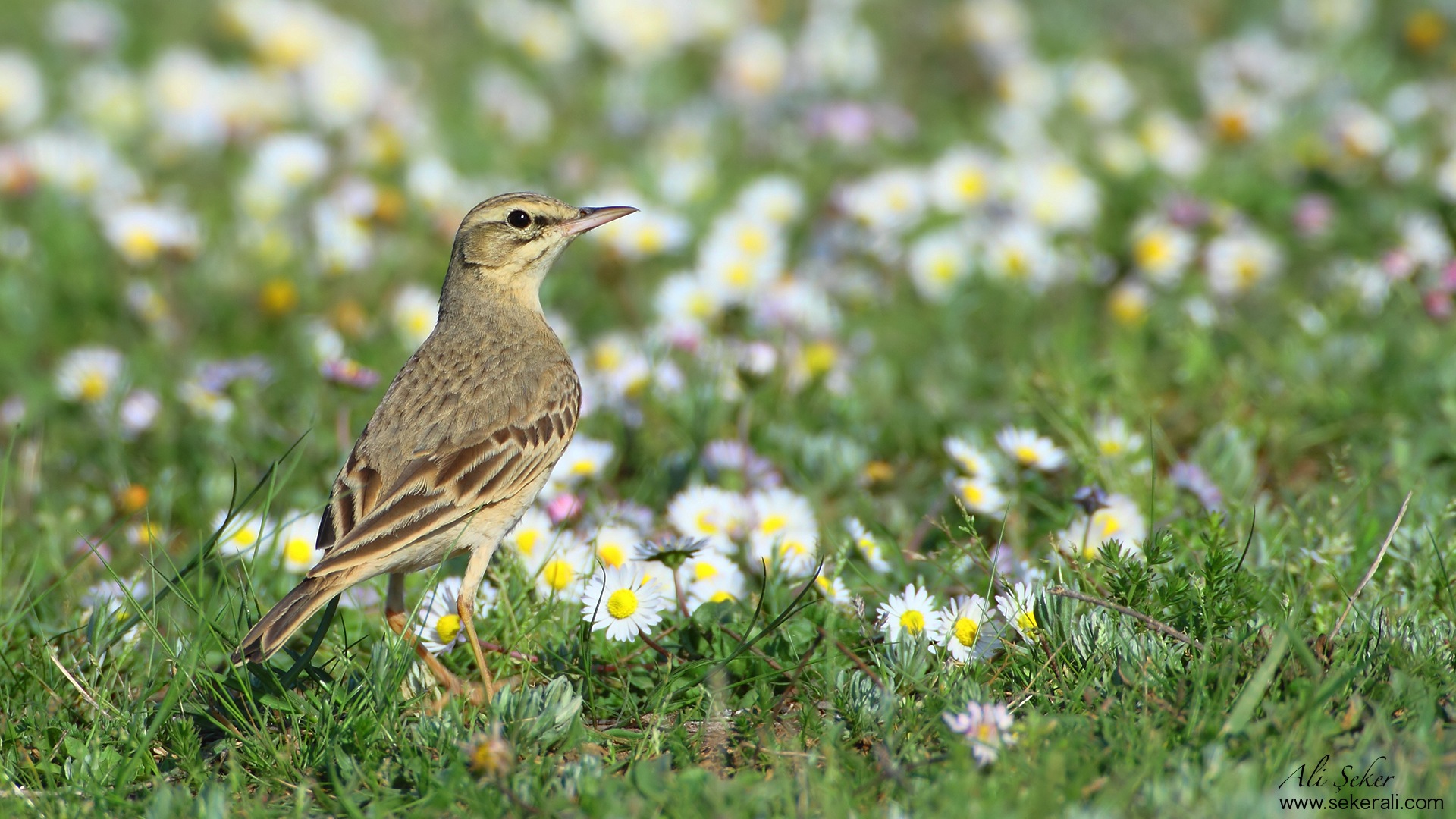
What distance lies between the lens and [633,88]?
34.3 ft

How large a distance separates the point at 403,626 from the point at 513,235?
172 cm

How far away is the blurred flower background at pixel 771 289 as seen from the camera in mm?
4879

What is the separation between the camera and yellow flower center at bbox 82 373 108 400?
257 inches

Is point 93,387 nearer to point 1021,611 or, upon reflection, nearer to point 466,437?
point 466,437

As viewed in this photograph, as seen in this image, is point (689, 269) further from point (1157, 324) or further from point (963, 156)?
point (1157, 324)

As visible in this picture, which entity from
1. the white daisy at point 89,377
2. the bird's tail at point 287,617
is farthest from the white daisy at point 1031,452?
the white daisy at point 89,377

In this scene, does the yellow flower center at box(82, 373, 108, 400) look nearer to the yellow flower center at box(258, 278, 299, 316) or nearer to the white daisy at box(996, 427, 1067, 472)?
the yellow flower center at box(258, 278, 299, 316)

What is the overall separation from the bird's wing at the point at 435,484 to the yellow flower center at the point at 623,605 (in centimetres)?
51

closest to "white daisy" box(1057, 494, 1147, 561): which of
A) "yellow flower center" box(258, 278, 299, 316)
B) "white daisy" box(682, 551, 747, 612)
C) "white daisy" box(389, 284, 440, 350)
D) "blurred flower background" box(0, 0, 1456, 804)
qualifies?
"blurred flower background" box(0, 0, 1456, 804)

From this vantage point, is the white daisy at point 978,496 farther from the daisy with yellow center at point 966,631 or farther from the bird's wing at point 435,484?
the bird's wing at point 435,484

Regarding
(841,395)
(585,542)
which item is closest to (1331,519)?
(841,395)

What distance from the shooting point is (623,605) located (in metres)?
4.38

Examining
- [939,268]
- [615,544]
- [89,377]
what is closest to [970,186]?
[939,268]

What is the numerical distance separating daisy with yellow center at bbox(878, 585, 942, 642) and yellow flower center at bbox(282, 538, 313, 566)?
7.36ft
